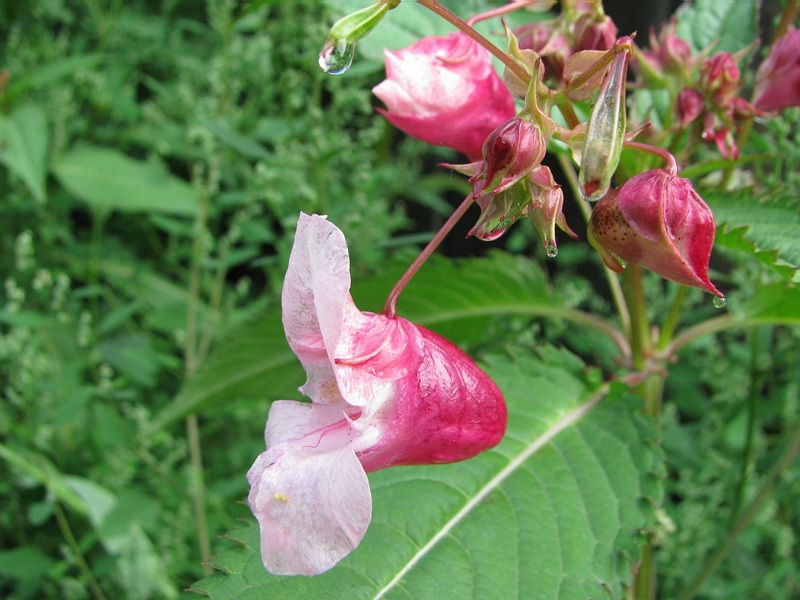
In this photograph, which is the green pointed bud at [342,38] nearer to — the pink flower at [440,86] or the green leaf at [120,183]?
the pink flower at [440,86]

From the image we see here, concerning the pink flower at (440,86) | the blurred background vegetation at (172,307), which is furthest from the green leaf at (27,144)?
the pink flower at (440,86)

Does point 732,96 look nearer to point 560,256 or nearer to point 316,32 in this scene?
point 316,32

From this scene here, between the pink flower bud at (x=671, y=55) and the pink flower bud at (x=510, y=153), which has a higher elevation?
the pink flower bud at (x=671, y=55)

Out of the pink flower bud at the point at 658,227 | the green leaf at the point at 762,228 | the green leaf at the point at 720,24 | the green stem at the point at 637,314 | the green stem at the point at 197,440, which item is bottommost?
the green stem at the point at 197,440

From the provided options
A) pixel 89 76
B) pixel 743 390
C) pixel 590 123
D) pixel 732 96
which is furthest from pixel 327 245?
pixel 89 76

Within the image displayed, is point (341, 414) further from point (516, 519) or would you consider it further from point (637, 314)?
point (637, 314)

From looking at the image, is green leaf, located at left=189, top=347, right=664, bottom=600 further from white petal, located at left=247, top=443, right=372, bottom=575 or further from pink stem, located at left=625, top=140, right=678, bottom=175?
pink stem, located at left=625, top=140, right=678, bottom=175
